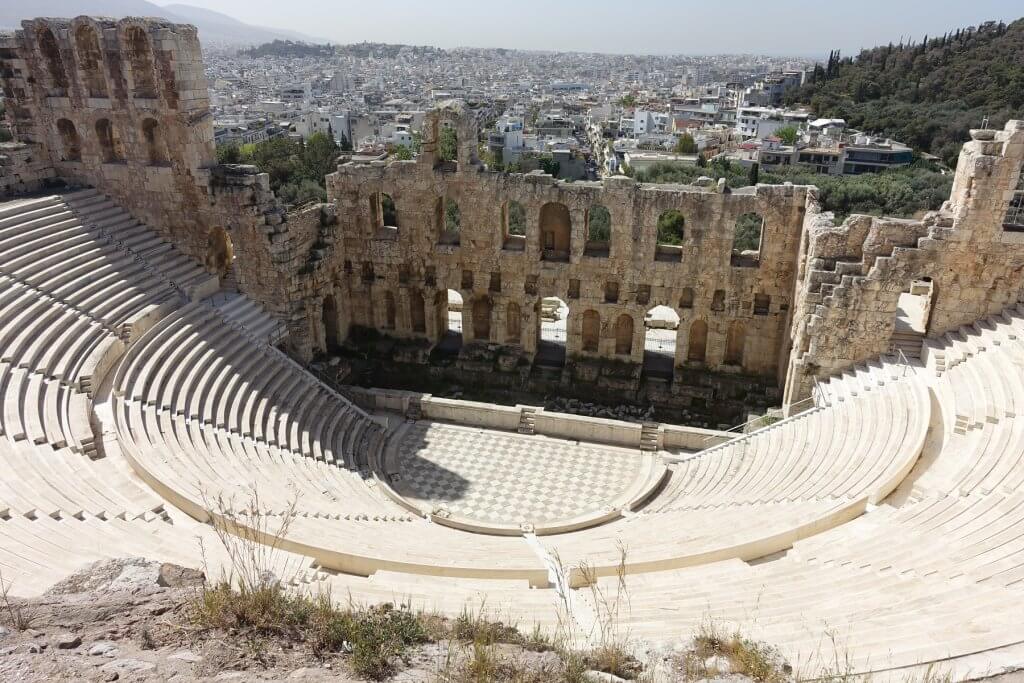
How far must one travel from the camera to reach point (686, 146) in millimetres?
89250

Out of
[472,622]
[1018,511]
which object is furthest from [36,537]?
[1018,511]

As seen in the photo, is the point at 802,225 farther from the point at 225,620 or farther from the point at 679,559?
the point at 225,620

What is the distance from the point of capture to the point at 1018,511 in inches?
447

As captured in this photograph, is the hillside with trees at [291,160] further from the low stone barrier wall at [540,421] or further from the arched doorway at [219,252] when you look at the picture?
the low stone barrier wall at [540,421]

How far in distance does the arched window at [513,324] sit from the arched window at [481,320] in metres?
0.83

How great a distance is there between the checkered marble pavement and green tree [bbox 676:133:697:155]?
75037 mm

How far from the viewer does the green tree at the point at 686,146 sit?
290ft

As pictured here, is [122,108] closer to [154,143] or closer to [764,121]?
[154,143]

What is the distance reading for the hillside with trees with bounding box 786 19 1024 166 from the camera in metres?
70.9

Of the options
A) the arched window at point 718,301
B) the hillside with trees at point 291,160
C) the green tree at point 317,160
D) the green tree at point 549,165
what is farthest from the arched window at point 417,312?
the green tree at point 549,165

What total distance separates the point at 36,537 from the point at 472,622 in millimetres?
6767

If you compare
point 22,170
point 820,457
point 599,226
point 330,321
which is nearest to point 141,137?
point 22,170

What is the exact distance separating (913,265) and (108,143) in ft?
79.2

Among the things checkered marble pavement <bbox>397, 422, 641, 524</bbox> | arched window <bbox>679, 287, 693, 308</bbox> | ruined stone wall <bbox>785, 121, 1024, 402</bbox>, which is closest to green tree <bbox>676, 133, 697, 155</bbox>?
arched window <bbox>679, 287, 693, 308</bbox>
